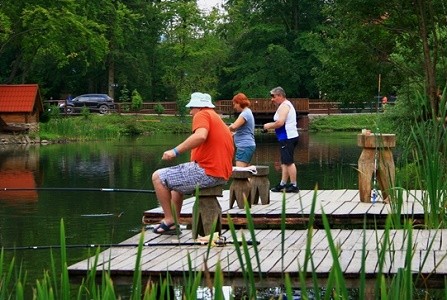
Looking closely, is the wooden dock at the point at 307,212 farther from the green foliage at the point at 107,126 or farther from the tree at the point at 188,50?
the tree at the point at 188,50

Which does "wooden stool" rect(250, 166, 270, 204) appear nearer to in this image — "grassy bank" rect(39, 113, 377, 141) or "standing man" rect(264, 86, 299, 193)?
"standing man" rect(264, 86, 299, 193)

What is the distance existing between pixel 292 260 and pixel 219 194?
1.62m

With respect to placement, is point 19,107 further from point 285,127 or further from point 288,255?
point 288,255

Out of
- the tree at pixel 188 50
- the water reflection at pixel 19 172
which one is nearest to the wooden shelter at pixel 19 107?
the water reflection at pixel 19 172

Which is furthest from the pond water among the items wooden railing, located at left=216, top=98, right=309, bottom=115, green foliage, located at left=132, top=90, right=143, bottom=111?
green foliage, located at left=132, top=90, right=143, bottom=111

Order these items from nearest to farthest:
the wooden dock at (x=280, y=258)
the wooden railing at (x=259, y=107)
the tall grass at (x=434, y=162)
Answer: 1. the tall grass at (x=434, y=162)
2. the wooden dock at (x=280, y=258)
3. the wooden railing at (x=259, y=107)

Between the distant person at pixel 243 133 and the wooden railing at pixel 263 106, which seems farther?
the wooden railing at pixel 263 106

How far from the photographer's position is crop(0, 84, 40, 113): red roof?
47.0 metres

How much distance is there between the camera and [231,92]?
74125 millimetres

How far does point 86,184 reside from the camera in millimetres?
22859

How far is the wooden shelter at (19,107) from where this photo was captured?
46.9 meters

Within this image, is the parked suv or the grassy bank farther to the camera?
the parked suv

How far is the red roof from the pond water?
A: 424 cm

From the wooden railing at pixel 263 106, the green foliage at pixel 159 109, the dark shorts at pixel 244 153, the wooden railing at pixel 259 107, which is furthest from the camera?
the green foliage at pixel 159 109
